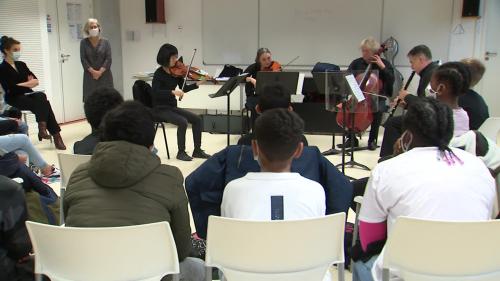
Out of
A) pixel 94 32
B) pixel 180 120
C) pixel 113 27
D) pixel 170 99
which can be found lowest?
pixel 180 120

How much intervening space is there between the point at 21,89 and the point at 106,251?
14.8 feet

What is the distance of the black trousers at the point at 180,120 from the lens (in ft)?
16.5

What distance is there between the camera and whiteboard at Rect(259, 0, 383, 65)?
6430 millimetres

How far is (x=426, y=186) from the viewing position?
4.98 feet

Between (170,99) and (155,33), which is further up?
(155,33)

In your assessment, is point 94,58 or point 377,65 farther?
point 94,58

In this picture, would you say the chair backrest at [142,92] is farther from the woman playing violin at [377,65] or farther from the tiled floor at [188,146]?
the woman playing violin at [377,65]

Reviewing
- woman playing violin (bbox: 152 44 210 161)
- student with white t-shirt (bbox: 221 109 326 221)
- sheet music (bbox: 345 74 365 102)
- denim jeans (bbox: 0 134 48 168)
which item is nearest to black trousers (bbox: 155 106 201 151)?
woman playing violin (bbox: 152 44 210 161)

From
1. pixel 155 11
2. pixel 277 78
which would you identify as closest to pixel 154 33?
pixel 155 11

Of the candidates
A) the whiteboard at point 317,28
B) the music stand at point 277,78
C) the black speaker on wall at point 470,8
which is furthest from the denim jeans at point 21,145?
the black speaker on wall at point 470,8

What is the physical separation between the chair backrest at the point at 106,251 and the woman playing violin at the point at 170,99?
3.50 meters

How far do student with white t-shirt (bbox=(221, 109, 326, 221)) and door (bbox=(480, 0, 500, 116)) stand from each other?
17.9 ft

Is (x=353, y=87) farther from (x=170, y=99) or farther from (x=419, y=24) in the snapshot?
(x=419, y=24)

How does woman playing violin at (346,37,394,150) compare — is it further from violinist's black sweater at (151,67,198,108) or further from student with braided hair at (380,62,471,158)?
student with braided hair at (380,62,471,158)
